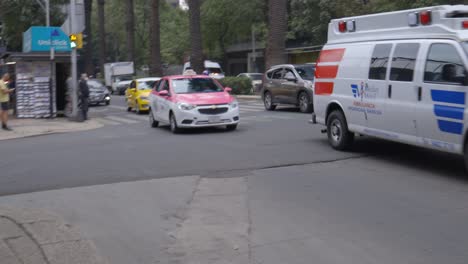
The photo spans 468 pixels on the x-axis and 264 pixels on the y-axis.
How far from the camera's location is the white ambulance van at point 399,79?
8.87 meters

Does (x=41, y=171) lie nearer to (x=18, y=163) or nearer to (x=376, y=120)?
(x=18, y=163)

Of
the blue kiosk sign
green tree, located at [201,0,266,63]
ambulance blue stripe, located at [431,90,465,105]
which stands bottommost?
ambulance blue stripe, located at [431,90,465,105]

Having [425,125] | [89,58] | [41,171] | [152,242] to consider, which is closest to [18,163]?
[41,171]

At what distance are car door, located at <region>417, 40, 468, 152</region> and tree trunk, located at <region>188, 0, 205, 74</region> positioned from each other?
79.1 feet

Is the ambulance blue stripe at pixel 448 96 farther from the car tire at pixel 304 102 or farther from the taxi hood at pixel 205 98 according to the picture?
the car tire at pixel 304 102

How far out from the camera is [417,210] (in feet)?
24.3

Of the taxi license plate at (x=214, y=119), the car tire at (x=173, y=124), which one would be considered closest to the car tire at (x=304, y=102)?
the taxi license plate at (x=214, y=119)

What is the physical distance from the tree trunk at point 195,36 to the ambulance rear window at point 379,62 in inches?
890

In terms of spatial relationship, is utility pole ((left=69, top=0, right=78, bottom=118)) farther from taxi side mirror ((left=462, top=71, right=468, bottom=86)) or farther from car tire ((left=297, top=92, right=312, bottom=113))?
taxi side mirror ((left=462, top=71, right=468, bottom=86))

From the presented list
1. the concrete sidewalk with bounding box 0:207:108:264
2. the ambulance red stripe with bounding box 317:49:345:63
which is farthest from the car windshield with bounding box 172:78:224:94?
the concrete sidewalk with bounding box 0:207:108:264

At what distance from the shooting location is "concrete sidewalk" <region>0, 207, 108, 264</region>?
19.1 ft

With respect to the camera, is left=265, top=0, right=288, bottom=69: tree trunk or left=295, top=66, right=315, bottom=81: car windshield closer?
left=295, top=66, right=315, bottom=81: car windshield

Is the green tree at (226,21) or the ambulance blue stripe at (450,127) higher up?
the green tree at (226,21)

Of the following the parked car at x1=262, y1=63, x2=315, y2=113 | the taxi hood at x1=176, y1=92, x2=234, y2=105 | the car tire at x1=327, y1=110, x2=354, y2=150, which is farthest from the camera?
the parked car at x1=262, y1=63, x2=315, y2=113
